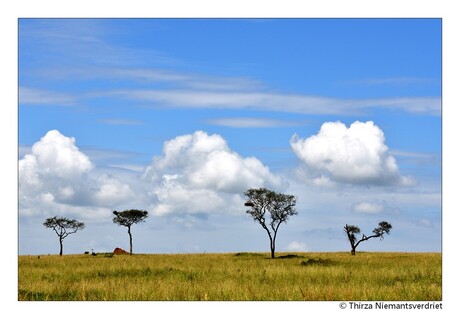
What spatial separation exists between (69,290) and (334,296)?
28.4 feet

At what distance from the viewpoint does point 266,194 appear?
6581cm

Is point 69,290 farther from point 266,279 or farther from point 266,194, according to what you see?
point 266,194

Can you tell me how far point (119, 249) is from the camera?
255ft

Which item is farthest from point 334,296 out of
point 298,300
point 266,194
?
point 266,194
